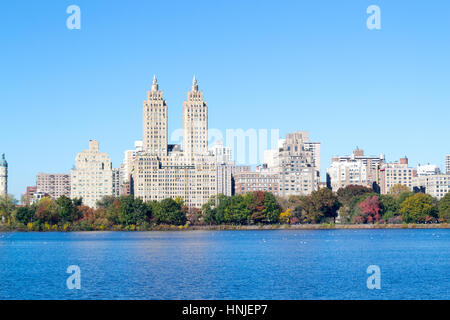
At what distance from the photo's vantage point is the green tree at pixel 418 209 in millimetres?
149375

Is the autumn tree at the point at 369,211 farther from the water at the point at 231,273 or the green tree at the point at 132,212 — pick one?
the water at the point at 231,273

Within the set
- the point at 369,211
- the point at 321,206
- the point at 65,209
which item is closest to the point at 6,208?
the point at 65,209

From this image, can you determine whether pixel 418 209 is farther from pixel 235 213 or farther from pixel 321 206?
pixel 235 213

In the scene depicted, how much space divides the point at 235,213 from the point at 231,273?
10095cm

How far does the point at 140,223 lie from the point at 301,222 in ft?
110

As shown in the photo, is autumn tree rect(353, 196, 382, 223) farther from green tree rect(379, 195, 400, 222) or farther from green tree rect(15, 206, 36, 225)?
green tree rect(15, 206, 36, 225)

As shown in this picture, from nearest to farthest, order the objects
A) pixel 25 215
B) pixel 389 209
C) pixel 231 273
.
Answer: pixel 231 273 < pixel 25 215 < pixel 389 209

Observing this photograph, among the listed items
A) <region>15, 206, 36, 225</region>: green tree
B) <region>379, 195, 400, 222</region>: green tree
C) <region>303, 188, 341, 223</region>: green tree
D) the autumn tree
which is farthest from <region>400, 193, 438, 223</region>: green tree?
A: <region>15, 206, 36, 225</region>: green tree

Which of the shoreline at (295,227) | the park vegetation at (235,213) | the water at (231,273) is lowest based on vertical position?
the water at (231,273)

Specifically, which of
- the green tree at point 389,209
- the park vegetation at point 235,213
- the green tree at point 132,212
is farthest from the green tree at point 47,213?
the green tree at point 389,209

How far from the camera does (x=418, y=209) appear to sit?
489 ft

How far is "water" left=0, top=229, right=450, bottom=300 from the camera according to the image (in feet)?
151
